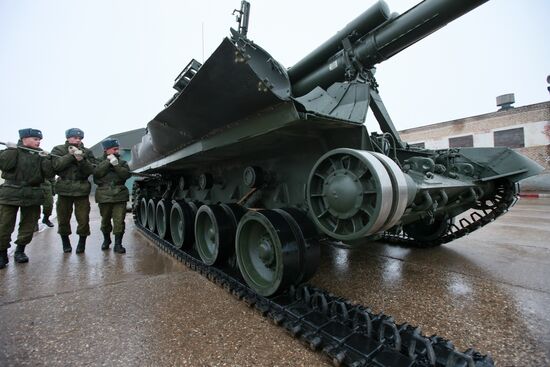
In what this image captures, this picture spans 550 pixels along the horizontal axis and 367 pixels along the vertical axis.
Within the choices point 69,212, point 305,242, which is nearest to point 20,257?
point 69,212

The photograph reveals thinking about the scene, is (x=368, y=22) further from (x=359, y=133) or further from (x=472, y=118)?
(x=472, y=118)

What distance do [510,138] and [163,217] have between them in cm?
1851

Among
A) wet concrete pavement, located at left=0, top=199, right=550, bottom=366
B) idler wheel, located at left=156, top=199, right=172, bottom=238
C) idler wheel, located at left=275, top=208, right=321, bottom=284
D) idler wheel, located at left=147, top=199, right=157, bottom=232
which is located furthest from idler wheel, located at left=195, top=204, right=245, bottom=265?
idler wheel, located at left=147, top=199, right=157, bottom=232

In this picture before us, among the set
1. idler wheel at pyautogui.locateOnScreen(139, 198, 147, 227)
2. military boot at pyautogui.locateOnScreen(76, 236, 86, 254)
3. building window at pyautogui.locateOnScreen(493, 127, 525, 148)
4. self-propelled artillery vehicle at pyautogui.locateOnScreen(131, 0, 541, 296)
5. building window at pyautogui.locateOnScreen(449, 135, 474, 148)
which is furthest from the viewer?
building window at pyautogui.locateOnScreen(449, 135, 474, 148)

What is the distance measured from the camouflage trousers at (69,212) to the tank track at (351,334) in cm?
360

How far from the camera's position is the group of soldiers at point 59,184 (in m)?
4.05

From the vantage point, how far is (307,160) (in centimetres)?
284

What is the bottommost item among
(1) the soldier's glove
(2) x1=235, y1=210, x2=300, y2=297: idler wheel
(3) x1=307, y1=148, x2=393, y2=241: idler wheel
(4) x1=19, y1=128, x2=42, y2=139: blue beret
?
(2) x1=235, y1=210, x2=300, y2=297: idler wheel

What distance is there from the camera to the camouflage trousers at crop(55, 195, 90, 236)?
4727 mm

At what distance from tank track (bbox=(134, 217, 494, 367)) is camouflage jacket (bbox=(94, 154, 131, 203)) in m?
3.43

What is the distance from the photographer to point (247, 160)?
3613mm

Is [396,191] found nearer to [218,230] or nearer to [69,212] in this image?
[218,230]

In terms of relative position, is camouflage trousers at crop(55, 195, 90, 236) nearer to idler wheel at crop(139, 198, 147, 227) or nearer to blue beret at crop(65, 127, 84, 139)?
blue beret at crop(65, 127, 84, 139)

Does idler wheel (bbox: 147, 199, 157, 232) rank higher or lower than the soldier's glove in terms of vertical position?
lower
